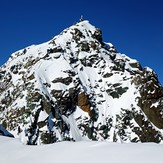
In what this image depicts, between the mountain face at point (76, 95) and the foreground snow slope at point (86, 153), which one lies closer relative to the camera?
the foreground snow slope at point (86, 153)

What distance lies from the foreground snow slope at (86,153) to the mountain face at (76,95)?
7401cm

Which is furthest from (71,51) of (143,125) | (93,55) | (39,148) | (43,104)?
(39,148)

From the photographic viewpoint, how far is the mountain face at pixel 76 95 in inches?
3423

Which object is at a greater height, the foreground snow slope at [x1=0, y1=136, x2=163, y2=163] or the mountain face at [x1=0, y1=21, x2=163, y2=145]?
the mountain face at [x1=0, y1=21, x2=163, y2=145]

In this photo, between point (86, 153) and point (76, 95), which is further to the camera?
point (76, 95)

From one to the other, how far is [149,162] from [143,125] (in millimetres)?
95952

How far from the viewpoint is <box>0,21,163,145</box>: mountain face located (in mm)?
86938

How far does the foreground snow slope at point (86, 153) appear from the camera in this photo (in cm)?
486

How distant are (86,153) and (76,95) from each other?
95499 mm

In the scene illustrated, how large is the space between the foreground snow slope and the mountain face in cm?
7401

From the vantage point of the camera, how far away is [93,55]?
11412 centimetres

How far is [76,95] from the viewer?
101 metres

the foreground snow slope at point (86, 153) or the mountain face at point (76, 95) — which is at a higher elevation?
the mountain face at point (76, 95)

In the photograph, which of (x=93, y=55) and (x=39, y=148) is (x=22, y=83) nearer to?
(x=93, y=55)
